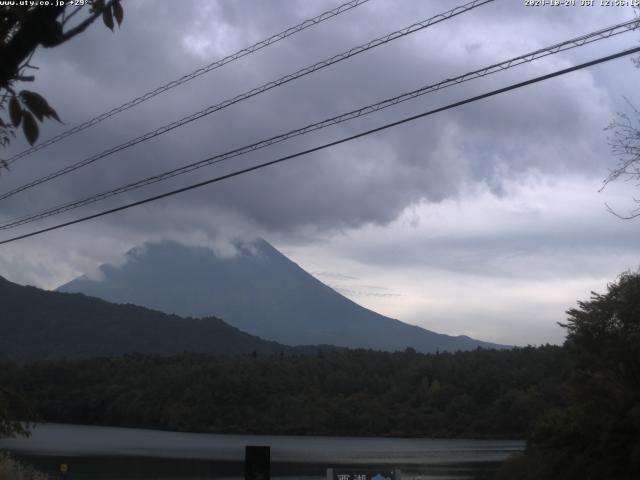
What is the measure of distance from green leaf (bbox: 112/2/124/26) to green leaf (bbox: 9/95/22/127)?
728mm

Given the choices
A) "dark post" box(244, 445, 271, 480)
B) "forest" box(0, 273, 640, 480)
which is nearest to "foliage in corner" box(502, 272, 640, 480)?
"dark post" box(244, 445, 271, 480)

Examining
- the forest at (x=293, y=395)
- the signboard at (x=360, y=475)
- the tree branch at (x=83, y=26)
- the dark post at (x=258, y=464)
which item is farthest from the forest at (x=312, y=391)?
the tree branch at (x=83, y=26)

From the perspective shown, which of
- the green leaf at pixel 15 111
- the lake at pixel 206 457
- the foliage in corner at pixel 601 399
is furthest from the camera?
the lake at pixel 206 457

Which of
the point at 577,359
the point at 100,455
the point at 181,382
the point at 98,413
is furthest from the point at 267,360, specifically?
the point at 577,359

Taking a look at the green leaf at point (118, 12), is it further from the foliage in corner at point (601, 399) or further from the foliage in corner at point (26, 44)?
the foliage in corner at point (601, 399)

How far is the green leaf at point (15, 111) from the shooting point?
375 centimetres

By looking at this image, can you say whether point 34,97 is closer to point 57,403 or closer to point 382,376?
point 57,403

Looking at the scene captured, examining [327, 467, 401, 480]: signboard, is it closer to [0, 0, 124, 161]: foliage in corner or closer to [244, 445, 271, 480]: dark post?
[244, 445, 271, 480]: dark post

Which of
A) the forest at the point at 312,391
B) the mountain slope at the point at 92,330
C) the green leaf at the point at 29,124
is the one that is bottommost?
the green leaf at the point at 29,124

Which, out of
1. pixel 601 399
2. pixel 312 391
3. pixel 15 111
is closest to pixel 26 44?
pixel 15 111

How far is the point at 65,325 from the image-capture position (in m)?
182

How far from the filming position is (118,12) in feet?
13.7

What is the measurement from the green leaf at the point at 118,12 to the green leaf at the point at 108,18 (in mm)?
26

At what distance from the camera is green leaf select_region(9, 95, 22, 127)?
12.3ft
